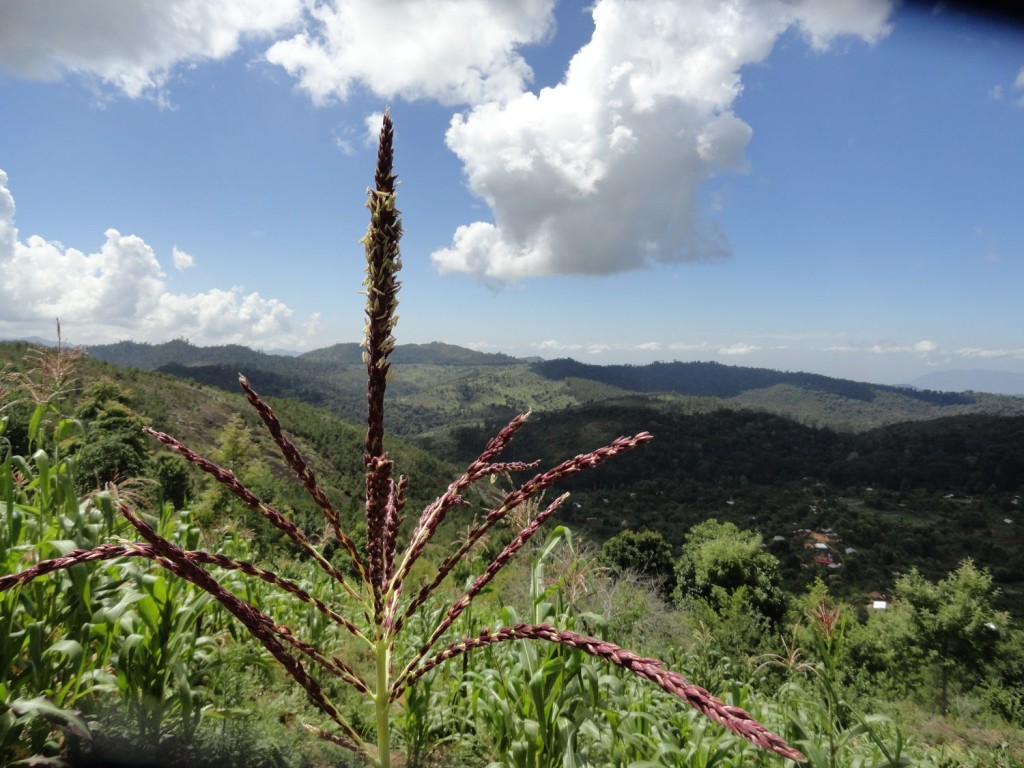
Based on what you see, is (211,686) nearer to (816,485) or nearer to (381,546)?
(381,546)

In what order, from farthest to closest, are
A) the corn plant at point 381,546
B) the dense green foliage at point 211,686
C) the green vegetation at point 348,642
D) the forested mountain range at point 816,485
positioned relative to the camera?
the forested mountain range at point 816,485
the dense green foliage at point 211,686
the green vegetation at point 348,642
the corn plant at point 381,546

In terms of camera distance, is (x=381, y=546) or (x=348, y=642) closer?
(x=381, y=546)

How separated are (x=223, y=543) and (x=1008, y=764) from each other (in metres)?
10.1

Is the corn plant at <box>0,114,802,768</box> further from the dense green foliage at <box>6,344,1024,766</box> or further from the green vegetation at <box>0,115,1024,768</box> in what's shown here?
the dense green foliage at <box>6,344,1024,766</box>

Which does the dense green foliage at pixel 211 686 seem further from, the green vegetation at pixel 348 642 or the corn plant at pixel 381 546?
the corn plant at pixel 381 546

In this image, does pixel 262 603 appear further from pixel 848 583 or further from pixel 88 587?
pixel 848 583

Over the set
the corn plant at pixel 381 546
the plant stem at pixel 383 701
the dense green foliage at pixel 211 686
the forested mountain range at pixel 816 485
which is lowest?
the forested mountain range at pixel 816 485

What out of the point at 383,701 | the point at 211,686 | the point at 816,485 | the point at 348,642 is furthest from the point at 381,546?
the point at 816,485

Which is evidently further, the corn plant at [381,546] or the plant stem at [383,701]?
the plant stem at [383,701]

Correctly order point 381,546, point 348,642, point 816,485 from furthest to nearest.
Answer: point 816,485 < point 348,642 < point 381,546

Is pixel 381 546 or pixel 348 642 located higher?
pixel 381 546

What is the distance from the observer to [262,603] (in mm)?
4574

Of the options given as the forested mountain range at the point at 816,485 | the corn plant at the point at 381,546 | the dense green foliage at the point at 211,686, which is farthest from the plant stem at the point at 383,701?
the forested mountain range at the point at 816,485

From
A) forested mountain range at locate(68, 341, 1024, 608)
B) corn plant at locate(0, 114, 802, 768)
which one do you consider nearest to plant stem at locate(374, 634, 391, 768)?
corn plant at locate(0, 114, 802, 768)
